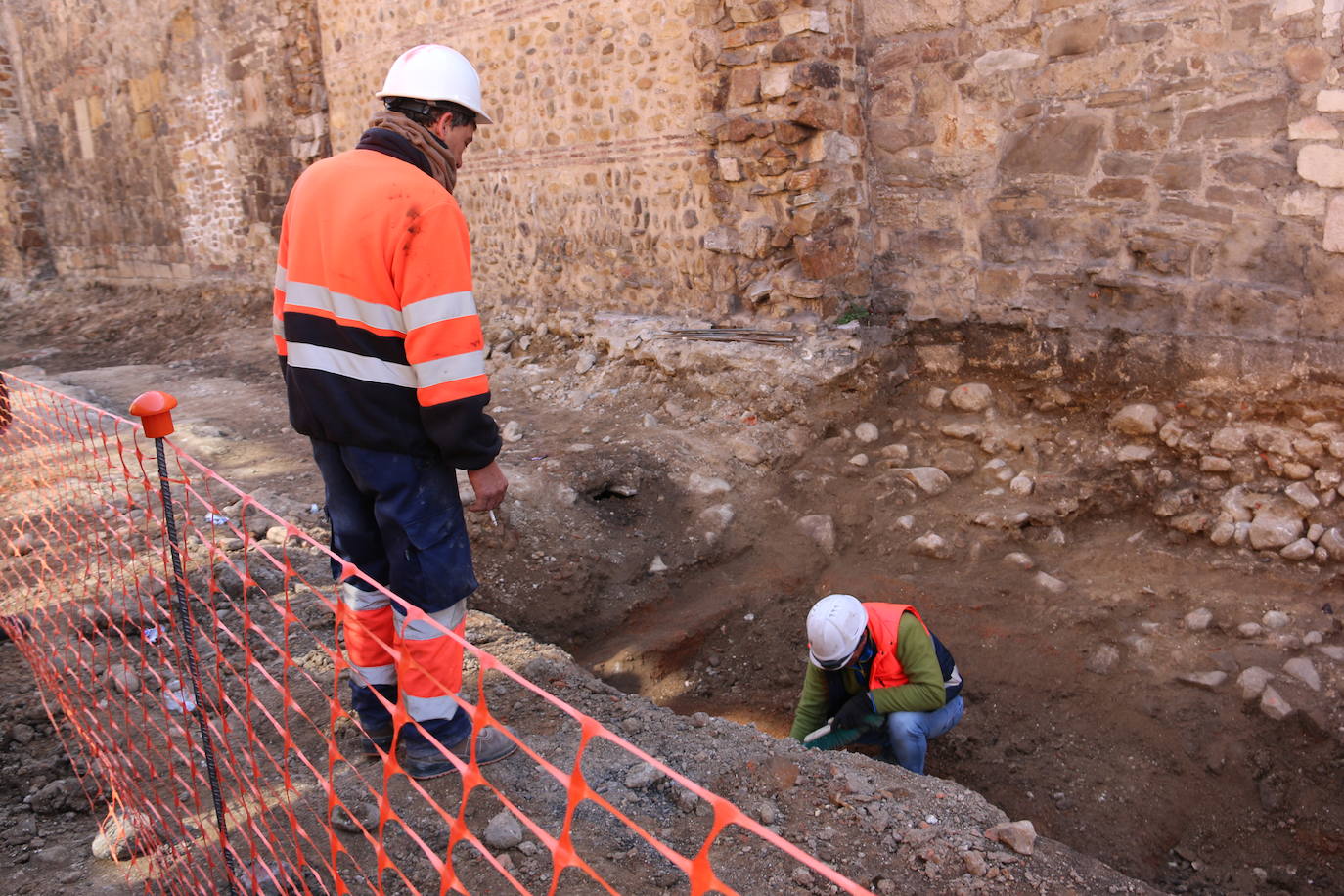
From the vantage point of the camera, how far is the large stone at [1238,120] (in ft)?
15.0

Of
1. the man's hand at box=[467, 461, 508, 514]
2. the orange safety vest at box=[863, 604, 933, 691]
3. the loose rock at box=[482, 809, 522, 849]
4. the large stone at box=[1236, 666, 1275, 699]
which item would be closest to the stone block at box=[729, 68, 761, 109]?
the orange safety vest at box=[863, 604, 933, 691]

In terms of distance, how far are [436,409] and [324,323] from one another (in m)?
0.40

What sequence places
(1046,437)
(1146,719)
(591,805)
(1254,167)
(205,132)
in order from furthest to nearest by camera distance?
(205,132) < (1046,437) < (1254,167) < (1146,719) < (591,805)

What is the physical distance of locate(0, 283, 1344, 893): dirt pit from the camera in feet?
12.5

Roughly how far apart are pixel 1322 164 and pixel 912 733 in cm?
329

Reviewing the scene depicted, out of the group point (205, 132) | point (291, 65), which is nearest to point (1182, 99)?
point (291, 65)

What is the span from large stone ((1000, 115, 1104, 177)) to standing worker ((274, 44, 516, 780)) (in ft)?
12.1

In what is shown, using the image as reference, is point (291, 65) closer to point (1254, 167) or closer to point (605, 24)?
point (605, 24)

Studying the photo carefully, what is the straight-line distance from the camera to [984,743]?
4.17 meters

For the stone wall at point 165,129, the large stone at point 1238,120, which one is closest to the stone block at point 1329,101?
the large stone at point 1238,120

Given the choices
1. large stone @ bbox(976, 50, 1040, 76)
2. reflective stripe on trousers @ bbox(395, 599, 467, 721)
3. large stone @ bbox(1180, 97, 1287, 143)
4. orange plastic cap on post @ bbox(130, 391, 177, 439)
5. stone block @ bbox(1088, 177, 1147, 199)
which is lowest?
reflective stripe on trousers @ bbox(395, 599, 467, 721)

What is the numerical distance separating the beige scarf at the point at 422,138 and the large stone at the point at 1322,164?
13.2 feet

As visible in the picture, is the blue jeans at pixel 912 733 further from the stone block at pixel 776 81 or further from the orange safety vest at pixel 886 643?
the stone block at pixel 776 81

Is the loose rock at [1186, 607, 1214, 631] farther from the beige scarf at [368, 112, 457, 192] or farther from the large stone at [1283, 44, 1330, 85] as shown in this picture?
the beige scarf at [368, 112, 457, 192]
